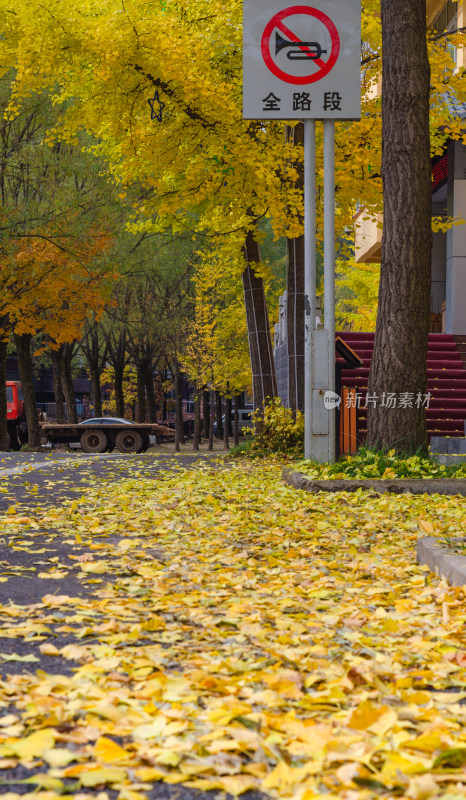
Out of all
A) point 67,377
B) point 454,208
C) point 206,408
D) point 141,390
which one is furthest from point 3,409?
point 206,408

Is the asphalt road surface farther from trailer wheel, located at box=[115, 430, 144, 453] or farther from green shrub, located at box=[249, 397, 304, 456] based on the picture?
trailer wheel, located at box=[115, 430, 144, 453]

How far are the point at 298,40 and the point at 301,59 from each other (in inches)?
9.4

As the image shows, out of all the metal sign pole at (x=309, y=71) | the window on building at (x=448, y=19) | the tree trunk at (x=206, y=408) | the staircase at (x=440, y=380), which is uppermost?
the window on building at (x=448, y=19)

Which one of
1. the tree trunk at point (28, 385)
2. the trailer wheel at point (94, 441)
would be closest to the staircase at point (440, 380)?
the trailer wheel at point (94, 441)

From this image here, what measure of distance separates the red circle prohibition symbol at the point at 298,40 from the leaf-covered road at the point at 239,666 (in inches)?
247

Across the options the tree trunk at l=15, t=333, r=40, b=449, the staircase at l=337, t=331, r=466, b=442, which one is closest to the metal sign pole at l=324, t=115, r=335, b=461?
the staircase at l=337, t=331, r=466, b=442

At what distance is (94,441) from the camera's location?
77.6 feet

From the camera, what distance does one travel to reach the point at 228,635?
4.26m

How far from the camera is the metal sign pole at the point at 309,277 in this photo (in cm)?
1098

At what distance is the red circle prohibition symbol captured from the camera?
11.1 metres

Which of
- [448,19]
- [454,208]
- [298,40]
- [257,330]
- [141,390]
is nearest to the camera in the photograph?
[298,40]

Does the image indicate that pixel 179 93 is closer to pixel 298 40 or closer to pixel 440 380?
pixel 298 40

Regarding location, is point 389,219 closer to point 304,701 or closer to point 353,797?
point 304,701

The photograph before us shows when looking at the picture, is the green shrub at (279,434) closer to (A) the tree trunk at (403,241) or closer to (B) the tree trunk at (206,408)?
(A) the tree trunk at (403,241)
